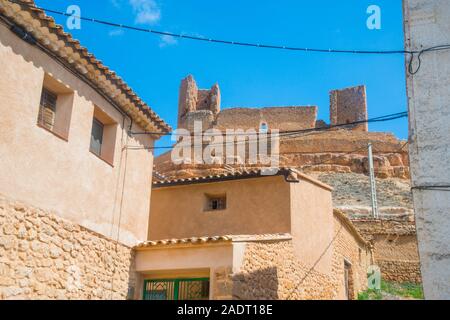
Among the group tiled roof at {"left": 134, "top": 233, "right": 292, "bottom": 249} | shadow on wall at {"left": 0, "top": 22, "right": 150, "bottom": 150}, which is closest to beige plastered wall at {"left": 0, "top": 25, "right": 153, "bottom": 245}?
shadow on wall at {"left": 0, "top": 22, "right": 150, "bottom": 150}

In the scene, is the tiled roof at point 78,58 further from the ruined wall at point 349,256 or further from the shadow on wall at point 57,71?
the ruined wall at point 349,256

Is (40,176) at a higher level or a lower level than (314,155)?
lower

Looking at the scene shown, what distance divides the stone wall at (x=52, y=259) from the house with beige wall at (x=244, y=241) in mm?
1201

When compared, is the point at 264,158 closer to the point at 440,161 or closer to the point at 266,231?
the point at 266,231

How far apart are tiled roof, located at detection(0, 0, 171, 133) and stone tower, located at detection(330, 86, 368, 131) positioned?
38505mm

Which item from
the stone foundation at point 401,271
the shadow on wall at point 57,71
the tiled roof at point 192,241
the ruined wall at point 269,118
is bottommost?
the tiled roof at point 192,241

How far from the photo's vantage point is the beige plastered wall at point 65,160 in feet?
28.2

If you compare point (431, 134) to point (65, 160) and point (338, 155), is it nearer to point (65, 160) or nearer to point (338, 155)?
point (65, 160)

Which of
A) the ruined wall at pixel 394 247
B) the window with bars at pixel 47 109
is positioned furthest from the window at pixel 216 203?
the ruined wall at pixel 394 247

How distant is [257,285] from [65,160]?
4561mm

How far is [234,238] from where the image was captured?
10789 millimetres

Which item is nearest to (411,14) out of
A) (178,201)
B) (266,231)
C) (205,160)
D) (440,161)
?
(440,161)

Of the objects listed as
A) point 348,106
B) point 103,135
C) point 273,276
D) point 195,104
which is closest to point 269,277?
point 273,276

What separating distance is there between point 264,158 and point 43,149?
111ft
